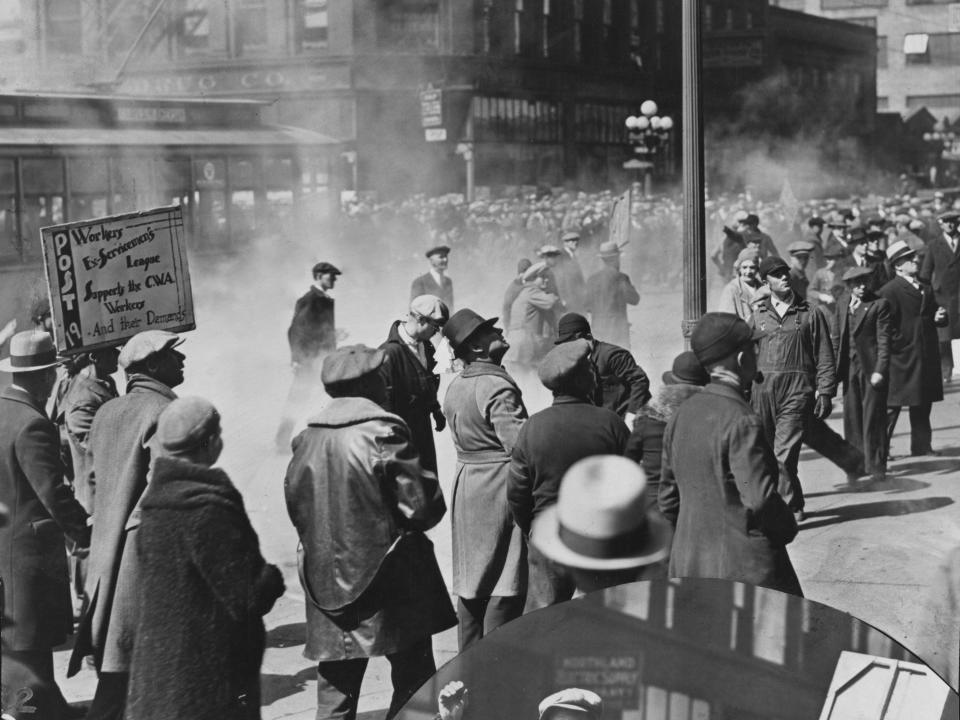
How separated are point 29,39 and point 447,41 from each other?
10.5 m

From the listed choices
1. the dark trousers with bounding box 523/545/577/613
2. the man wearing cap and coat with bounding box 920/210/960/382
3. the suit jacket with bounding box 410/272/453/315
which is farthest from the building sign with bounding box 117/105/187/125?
the dark trousers with bounding box 523/545/577/613

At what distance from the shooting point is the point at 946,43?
54.2 m

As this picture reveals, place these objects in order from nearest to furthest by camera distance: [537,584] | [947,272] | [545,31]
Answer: [537,584] < [947,272] < [545,31]

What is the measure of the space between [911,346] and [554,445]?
16.4 ft

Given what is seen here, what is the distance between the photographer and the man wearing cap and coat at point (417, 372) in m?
5.40

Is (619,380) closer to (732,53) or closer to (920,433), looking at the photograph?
(920,433)

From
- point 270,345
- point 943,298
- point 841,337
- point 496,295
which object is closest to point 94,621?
point 841,337

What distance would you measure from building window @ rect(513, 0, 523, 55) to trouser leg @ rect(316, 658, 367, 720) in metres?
23.9

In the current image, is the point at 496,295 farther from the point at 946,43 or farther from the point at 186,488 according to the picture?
the point at 946,43

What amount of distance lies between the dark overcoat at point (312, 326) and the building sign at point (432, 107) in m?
13.9

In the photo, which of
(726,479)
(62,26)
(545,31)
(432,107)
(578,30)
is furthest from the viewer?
(578,30)

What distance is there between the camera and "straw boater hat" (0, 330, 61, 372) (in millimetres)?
4719

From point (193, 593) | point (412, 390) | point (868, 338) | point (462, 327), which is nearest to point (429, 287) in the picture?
point (868, 338)

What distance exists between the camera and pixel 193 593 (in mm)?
3246
